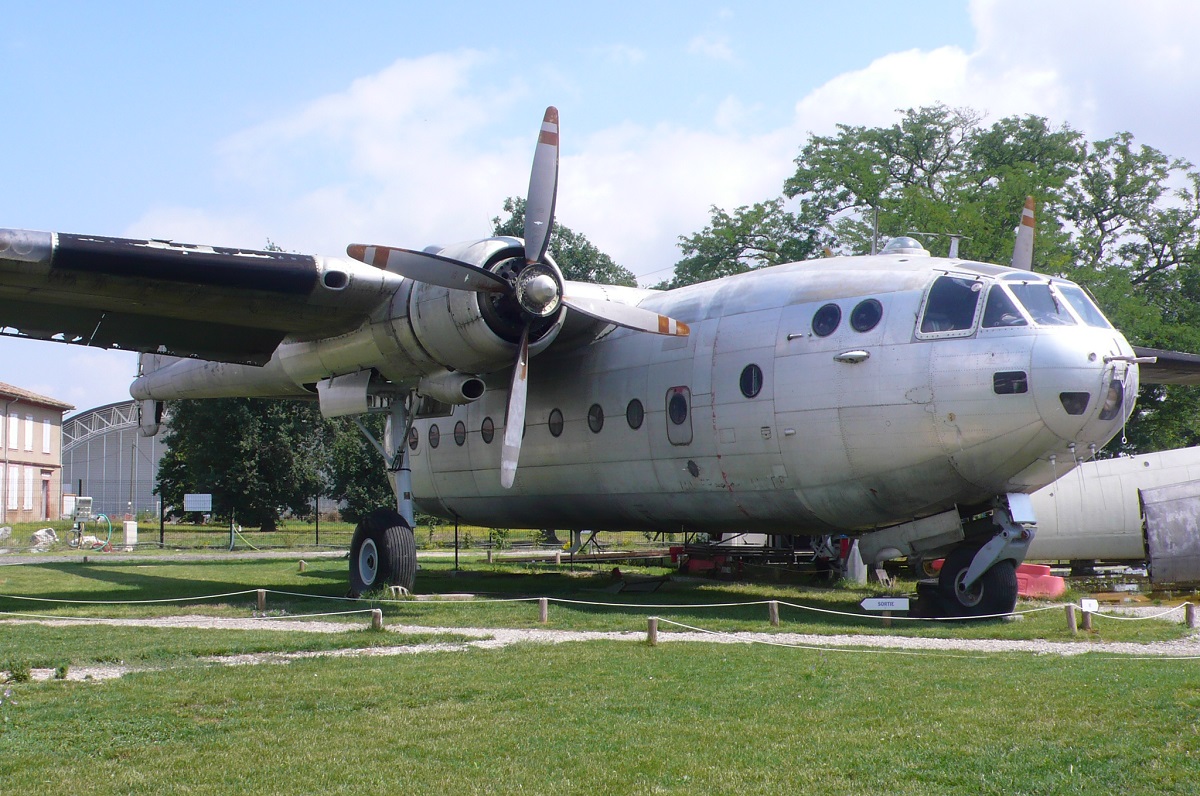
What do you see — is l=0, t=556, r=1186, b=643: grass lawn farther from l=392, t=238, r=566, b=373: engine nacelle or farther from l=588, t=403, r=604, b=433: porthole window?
l=392, t=238, r=566, b=373: engine nacelle

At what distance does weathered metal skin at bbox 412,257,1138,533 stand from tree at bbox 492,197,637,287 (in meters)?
41.1

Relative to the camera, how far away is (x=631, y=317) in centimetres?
1634

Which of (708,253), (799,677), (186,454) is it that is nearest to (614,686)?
(799,677)

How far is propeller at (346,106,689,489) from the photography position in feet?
50.8

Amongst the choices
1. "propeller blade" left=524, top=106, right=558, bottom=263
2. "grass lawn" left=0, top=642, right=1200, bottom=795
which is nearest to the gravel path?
"grass lawn" left=0, top=642, right=1200, bottom=795

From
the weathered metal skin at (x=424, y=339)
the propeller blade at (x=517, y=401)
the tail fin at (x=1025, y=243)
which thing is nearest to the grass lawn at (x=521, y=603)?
the propeller blade at (x=517, y=401)

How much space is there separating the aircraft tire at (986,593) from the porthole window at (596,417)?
6113 mm

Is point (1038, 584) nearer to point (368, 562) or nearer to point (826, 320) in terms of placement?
point (826, 320)

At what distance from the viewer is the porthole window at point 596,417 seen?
18.0 meters

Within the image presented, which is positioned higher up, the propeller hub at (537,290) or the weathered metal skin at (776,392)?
the propeller hub at (537,290)

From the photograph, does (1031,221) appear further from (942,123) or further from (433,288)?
(942,123)

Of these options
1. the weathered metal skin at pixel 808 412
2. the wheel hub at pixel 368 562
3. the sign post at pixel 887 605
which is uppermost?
the weathered metal skin at pixel 808 412

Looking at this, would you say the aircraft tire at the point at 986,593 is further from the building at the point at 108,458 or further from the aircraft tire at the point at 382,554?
the building at the point at 108,458

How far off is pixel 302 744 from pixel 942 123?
1926 inches
